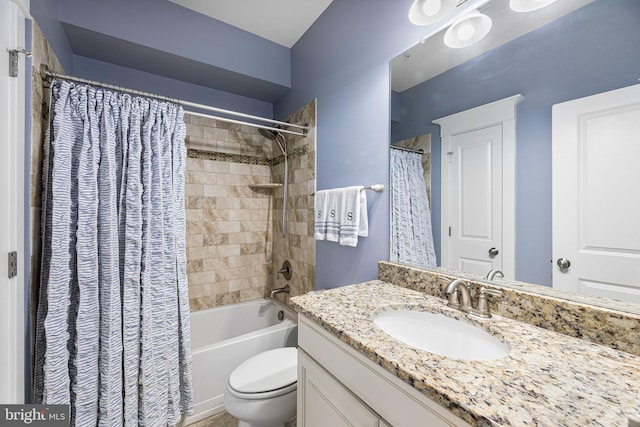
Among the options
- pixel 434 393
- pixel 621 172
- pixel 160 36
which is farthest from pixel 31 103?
pixel 621 172

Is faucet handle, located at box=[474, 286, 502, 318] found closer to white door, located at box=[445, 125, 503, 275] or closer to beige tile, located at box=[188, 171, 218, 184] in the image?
white door, located at box=[445, 125, 503, 275]

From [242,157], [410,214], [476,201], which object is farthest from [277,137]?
[476,201]

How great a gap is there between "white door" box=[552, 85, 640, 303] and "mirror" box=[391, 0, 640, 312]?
0.03 meters

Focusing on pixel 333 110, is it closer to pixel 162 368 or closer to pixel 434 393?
pixel 434 393

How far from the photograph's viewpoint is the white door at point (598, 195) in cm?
69

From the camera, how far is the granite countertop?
453 mm

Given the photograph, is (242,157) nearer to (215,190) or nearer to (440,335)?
(215,190)

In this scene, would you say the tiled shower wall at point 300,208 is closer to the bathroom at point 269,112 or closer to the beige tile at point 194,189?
the bathroom at point 269,112

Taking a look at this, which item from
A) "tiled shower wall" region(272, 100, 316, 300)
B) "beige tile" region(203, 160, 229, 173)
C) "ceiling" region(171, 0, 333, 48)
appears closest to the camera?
"ceiling" region(171, 0, 333, 48)

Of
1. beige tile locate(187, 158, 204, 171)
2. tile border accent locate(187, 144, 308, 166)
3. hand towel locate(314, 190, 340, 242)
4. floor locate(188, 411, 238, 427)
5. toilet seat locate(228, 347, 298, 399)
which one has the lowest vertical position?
floor locate(188, 411, 238, 427)

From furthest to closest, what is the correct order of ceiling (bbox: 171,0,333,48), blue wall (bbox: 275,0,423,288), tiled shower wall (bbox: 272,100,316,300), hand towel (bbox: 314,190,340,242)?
tiled shower wall (bbox: 272,100,316,300), ceiling (bbox: 171,0,333,48), hand towel (bbox: 314,190,340,242), blue wall (bbox: 275,0,423,288)

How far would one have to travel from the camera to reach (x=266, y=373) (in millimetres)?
1380

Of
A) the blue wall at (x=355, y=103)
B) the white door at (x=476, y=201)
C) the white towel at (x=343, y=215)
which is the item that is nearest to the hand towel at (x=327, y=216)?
the white towel at (x=343, y=215)

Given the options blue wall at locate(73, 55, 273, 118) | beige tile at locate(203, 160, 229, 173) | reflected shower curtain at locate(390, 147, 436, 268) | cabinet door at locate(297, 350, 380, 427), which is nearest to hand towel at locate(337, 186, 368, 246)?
reflected shower curtain at locate(390, 147, 436, 268)
